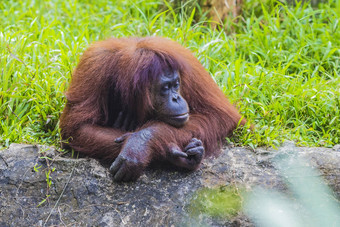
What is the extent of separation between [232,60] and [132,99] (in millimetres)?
1643

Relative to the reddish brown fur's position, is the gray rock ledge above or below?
below

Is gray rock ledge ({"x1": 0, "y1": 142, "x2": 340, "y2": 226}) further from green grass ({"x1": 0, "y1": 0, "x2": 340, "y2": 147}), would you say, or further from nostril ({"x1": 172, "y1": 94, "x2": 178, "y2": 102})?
nostril ({"x1": 172, "y1": 94, "x2": 178, "y2": 102})

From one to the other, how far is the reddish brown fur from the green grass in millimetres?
305

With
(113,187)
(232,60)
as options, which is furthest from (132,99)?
(232,60)

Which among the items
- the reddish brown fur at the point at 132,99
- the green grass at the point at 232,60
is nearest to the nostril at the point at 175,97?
the reddish brown fur at the point at 132,99

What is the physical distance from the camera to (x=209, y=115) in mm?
3740

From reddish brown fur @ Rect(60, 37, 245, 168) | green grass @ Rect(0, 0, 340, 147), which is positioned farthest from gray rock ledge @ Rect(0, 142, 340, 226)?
green grass @ Rect(0, 0, 340, 147)

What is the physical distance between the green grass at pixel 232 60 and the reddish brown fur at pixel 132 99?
0.30 metres

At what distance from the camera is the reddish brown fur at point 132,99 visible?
3.47m

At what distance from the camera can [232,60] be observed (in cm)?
495

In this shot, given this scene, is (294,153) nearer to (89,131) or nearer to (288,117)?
(288,117)

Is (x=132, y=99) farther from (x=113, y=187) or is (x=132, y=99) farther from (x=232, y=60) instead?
(x=232, y=60)

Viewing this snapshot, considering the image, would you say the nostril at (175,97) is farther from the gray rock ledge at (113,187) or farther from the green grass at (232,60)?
the green grass at (232,60)

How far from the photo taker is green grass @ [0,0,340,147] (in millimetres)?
4098
